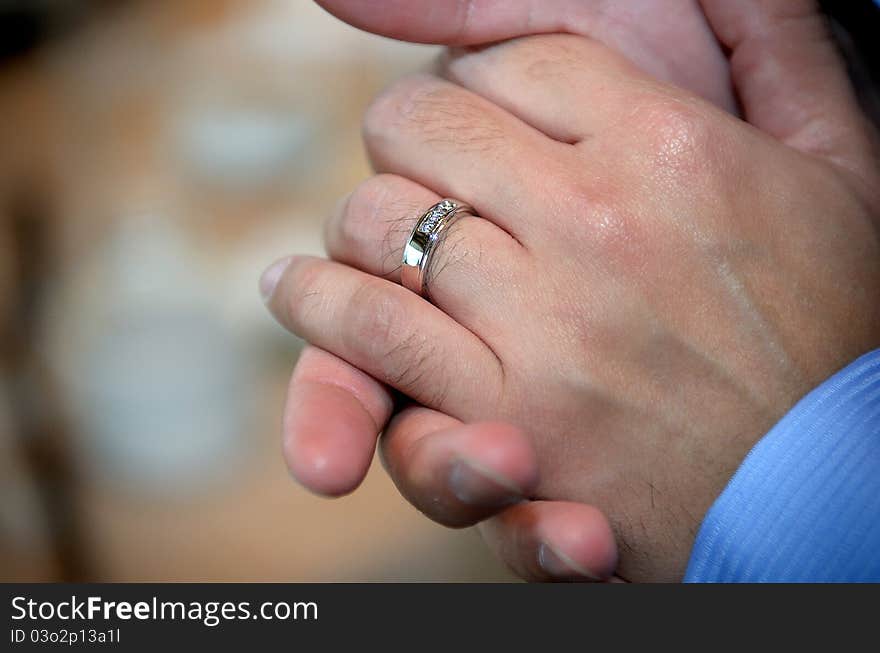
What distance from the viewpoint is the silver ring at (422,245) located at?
745 mm

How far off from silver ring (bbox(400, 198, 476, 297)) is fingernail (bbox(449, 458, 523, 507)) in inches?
8.7

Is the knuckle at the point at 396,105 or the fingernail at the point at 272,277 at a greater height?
the knuckle at the point at 396,105

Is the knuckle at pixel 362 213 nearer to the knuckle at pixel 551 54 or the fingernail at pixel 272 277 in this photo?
the fingernail at pixel 272 277

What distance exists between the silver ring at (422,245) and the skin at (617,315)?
0.01 m

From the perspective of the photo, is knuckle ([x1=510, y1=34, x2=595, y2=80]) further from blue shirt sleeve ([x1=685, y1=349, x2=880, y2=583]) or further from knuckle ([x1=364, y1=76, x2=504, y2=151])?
blue shirt sleeve ([x1=685, y1=349, x2=880, y2=583])

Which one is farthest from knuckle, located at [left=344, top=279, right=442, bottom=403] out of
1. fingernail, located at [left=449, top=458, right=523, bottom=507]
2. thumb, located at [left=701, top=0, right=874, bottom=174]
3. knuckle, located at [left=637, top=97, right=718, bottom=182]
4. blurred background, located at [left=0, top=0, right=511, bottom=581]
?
blurred background, located at [left=0, top=0, right=511, bottom=581]

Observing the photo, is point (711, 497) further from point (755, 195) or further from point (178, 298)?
point (178, 298)

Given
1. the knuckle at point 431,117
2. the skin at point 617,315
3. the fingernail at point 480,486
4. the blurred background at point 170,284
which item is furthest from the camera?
the blurred background at point 170,284

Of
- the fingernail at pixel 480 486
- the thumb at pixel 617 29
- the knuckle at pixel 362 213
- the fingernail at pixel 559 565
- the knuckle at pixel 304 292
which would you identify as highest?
the thumb at pixel 617 29

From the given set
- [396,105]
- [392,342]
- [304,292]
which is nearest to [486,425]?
[392,342]

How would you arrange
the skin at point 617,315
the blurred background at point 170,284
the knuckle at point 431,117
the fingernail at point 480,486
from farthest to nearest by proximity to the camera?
the blurred background at point 170,284 → the knuckle at point 431,117 → the skin at point 617,315 → the fingernail at point 480,486

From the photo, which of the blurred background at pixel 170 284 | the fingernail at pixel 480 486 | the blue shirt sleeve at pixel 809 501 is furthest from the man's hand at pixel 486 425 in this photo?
the blurred background at pixel 170 284

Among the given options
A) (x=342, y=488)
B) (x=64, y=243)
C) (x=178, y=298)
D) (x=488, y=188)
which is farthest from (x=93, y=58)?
(x=342, y=488)

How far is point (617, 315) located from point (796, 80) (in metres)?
0.33
